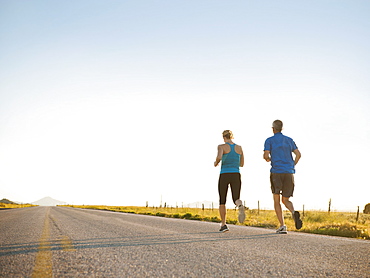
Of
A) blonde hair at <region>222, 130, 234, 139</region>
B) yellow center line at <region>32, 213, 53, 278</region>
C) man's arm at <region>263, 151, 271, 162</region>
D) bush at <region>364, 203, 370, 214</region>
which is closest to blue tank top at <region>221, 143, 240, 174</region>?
blonde hair at <region>222, 130, 234, 139</region>

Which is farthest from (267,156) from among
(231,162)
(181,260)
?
(181,260)

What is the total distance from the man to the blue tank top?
667 millimetres

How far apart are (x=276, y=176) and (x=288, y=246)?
2.28 metres

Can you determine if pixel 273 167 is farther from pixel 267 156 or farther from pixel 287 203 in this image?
pixel 287 203

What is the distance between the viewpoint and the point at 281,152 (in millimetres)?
7324

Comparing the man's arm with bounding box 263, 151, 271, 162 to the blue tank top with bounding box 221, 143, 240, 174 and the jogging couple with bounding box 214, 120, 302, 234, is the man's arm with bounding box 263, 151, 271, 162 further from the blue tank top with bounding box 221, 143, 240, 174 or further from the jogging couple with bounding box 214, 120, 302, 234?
the blue tank top with bounding box 221, 143, 240, 174

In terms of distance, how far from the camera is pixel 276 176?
7254 millimetres

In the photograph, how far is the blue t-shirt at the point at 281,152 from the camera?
23.9 feet

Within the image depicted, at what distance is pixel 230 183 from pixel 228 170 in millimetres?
305

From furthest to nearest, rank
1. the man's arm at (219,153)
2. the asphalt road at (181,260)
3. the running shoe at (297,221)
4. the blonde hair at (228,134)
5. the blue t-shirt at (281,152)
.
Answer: the blonde hair at (228,134)
the man's arm at (219,153)
the blue t-shirt at (281,152)
the running shoe at (297,221)
the asphalt road at (181,260)

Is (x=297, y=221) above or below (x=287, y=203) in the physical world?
below

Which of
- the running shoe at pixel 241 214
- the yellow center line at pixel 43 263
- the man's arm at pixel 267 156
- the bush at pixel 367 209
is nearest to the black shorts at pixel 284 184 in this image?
the man's arm at pixel 267 156

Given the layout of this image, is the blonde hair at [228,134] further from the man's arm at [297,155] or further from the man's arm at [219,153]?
the man's arm at [297,155]

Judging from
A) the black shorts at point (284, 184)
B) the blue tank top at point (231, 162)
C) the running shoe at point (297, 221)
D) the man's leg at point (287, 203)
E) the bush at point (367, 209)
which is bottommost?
the bush at point (367, 209)
